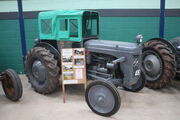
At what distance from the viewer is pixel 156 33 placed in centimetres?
527

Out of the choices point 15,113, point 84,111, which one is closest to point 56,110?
point 84,111

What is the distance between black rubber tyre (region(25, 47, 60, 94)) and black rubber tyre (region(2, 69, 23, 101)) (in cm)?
51

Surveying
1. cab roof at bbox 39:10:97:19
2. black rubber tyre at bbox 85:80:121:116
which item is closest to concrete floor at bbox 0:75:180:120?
black rubber tyre at bbox 85:80:121:116

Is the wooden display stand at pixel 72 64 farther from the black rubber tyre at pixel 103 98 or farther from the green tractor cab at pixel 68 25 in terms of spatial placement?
the black rubber tyre at pixel 103 98

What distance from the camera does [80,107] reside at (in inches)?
129

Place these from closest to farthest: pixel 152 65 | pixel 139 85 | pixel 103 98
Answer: pixel 103 98
pixel 139 85
pixel 152 65

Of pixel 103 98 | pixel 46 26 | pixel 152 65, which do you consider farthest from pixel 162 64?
pixel 46 26

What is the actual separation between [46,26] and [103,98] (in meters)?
2.18

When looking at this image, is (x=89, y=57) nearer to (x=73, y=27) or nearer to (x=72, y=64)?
(x=72, y=64)

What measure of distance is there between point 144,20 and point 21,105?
3.97 m

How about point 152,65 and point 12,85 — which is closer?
point 12,85

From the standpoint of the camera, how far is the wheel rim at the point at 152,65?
12.7 feet

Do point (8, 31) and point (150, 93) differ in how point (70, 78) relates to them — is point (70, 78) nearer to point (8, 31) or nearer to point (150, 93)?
point (150, 93)

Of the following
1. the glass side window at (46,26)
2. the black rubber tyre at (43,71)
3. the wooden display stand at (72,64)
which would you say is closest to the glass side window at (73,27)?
the wooden display stand at (72,64)
